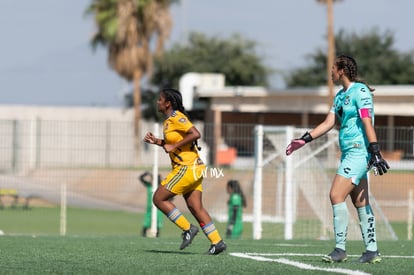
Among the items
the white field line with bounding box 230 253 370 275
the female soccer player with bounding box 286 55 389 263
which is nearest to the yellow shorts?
the white field line with bounding box 230 253 370 275

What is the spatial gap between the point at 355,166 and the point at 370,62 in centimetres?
6853

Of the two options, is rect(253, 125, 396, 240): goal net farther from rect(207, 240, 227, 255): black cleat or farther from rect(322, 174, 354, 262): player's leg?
rect(322, 174, 354, 262): player's leg

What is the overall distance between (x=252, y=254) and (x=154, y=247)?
2008 millimetres

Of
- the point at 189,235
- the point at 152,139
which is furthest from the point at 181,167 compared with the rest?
the point at 189,235

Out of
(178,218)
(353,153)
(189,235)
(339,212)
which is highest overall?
(353,153)

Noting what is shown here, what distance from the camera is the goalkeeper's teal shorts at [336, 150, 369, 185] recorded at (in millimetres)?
11094

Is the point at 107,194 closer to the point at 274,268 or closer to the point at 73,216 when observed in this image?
the point at 73,216

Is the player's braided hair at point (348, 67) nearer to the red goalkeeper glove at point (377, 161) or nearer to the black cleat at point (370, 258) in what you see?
the red goalkeeper glove at point (377, 161)

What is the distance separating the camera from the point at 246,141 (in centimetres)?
2498

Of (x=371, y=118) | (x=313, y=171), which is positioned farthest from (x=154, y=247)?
(x=313, y=171)

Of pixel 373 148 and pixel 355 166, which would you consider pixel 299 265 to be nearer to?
pixel 355 166

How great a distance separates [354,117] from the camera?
36.7 feet

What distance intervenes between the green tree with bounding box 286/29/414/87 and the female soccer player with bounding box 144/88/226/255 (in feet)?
211

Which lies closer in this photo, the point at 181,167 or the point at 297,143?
the point at 297,143
